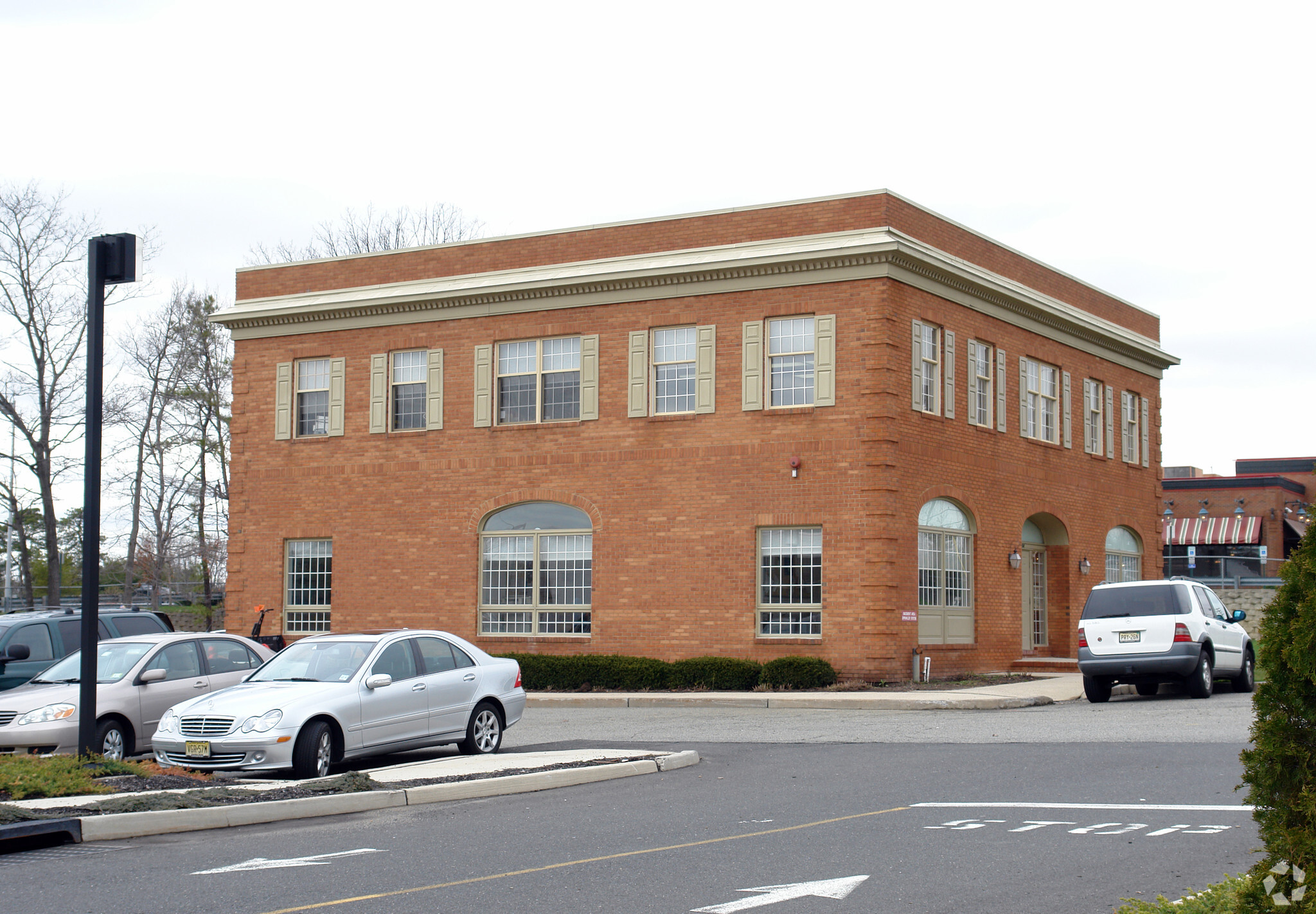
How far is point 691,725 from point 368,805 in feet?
28.8

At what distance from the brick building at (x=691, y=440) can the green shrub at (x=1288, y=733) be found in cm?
1997

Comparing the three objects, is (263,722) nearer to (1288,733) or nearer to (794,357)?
(1288,733)

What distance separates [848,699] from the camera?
22750mm

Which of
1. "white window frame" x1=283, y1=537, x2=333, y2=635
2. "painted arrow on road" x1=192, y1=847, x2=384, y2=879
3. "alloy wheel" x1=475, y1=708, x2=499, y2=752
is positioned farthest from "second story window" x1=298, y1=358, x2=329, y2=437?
"painted arrow on road" x1=192, y1=847, x2=384, y2=879

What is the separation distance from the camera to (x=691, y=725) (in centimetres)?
1991

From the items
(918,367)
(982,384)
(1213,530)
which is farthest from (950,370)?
(1213,530)

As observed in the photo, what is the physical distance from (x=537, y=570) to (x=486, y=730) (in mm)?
13008

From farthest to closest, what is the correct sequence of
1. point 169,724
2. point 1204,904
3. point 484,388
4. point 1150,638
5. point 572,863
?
point 484,388 < point 1150,638 < point 169,724 < point 572,863 < point 1204,904

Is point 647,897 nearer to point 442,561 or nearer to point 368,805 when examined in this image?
point 368,805

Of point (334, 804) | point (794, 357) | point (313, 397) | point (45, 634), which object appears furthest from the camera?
point (313, 397)

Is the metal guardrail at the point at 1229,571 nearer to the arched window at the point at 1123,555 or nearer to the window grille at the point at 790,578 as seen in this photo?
the arched window at the point at 1123,555

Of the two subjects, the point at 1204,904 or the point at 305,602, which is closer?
the point at 1204,904

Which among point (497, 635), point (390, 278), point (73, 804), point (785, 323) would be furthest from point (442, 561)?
point (73, 804)

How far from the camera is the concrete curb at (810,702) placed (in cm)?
2183
